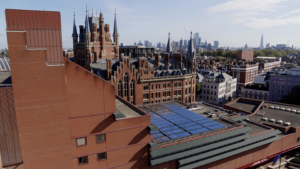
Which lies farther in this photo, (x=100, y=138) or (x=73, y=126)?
(x=100, y=138)

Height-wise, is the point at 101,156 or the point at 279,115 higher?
the point at 101,156

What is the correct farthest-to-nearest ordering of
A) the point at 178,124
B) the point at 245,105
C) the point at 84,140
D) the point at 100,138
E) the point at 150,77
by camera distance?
1. the point at 245,105
2. the point at 150,77
3. the point at 178,124
4. the point at 100,138
5. the point at 84,140

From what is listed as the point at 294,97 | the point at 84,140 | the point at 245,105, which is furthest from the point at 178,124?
the point at 294,97

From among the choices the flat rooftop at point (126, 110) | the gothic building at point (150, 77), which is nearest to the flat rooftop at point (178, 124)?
the flat rooftop at point (126, 110)

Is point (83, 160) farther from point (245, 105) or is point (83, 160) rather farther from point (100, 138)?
point (245, 105)

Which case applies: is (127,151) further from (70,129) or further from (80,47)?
(80,47)

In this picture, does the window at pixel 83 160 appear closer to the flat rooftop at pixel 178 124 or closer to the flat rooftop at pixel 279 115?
the flat rooftop at pixel 178 124

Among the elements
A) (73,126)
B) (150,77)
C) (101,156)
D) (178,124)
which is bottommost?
(101,156)

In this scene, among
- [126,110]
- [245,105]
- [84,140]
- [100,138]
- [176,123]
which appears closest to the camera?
[84,140]
